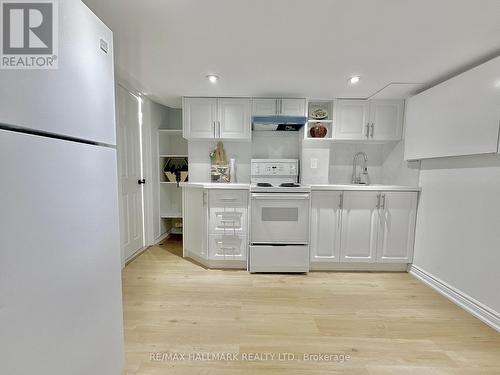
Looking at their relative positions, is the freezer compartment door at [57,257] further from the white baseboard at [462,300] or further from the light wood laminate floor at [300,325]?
the white baseboard at [462,300]

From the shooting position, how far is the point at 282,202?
98.0 inches

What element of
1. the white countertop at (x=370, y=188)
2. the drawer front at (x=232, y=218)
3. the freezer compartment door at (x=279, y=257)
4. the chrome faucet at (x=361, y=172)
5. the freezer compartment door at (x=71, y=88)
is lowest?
the freezer compartment door at (x=279, y=257)

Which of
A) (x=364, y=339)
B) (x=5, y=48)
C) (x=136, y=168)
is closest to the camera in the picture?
(x=5, y=48)

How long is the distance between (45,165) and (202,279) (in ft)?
6.64

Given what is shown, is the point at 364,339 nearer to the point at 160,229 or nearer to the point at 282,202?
the point at 282,202

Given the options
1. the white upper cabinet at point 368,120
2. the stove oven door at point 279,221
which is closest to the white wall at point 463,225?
the white upper cabinet at point 368,120

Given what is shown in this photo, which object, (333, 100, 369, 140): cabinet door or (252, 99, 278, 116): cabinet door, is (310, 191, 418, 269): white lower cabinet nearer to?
(333, 100, 369, 140): cabinet door

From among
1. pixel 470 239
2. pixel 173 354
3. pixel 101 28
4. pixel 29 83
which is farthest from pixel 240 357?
pixel 470 239

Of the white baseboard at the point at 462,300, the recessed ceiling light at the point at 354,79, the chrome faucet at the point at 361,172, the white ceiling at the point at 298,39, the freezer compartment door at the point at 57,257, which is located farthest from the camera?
the chrome faucet at the point at 361,172

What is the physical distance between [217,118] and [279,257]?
1.85m

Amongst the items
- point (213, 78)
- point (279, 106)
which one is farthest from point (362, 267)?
point (213, 78)

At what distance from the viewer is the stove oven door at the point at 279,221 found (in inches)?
98.0

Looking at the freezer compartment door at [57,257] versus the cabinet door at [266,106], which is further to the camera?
the cabinet door at [266,106]

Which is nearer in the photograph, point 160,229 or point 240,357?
point 240,357
